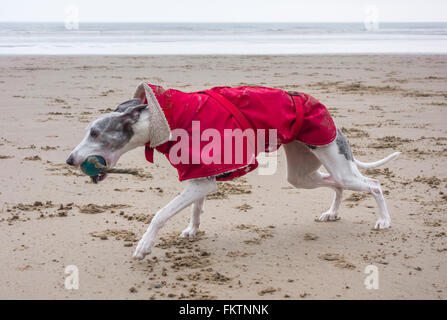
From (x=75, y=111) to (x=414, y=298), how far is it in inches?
280

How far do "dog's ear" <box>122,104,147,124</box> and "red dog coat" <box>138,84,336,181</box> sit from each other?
15 centimetres

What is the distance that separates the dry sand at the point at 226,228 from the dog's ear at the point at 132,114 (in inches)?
38.4

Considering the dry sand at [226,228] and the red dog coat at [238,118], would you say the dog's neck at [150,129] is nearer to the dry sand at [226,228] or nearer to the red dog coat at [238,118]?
the red dog coat at [238,118]

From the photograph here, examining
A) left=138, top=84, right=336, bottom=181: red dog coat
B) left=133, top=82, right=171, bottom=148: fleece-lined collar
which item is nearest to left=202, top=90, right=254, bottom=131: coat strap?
left=138, top=84, right=336, bottom=181: red dog coat

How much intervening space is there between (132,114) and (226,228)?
1.35 m

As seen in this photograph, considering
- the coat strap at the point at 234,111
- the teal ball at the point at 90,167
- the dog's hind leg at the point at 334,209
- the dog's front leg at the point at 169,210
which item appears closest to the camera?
the teal ball at the point at 90,167

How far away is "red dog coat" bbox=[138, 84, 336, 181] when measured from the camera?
143 inches

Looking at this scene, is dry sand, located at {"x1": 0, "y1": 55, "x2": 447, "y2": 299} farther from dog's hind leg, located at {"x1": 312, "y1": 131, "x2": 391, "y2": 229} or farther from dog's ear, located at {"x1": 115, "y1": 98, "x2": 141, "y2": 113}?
dog's ear, located at {"x1": 115, "y1": 98, "x2": 141, "y2": 113}

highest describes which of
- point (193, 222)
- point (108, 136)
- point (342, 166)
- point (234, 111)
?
point (234, 111)

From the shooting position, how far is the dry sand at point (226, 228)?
3398 mm

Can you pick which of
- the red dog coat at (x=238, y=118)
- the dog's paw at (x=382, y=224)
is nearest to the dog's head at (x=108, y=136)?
the red dog coat at (x=238, y=118)

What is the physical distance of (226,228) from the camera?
4422mm

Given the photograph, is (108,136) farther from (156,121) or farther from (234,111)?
(234,111)

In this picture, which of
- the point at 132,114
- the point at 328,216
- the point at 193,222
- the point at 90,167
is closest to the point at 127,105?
the point at 132,114
